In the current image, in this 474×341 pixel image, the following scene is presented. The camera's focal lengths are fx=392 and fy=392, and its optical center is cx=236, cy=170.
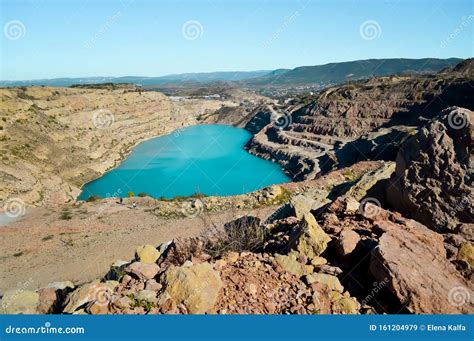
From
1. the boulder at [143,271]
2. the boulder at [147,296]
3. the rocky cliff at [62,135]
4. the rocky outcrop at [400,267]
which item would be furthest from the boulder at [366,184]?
the rocky cliff at [62,135]

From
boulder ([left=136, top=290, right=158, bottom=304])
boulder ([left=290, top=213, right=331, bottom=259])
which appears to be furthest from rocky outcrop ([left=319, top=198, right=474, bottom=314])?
boulder ([left=136, top=290, right=158, bottom=304])

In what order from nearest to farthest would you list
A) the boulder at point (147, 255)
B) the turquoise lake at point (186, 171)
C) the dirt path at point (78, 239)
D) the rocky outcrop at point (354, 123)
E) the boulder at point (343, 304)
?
the boulder at point (343, 304) → the boulder at point (147, 255) → the dirt path at point (78, 239) → the turquoise lake at point (186, 171) → the rocky outcrop at point (354, 123)

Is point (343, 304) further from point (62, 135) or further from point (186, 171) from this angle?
point (62, 135)

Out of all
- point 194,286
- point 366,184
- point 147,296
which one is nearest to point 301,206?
point 366,184

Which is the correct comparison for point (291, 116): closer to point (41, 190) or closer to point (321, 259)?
point (41, 190)

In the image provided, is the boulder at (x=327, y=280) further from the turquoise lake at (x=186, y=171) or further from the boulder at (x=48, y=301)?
the turquoise lake at (x=186, y=171)

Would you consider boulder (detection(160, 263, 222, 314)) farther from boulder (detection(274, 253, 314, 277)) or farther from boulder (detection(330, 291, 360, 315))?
boulder (detection(330, 291, 360, 315))
